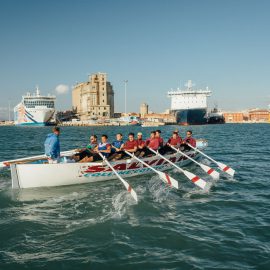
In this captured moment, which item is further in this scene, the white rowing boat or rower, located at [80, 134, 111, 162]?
rower, located at [80, 134, 111, 162]

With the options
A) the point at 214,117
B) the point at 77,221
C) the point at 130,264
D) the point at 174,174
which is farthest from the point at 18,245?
the point at 214,117

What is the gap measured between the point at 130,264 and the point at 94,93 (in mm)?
139889

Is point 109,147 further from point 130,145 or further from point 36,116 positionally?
point 36,116

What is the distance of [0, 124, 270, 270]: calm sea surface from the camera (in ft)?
21.3

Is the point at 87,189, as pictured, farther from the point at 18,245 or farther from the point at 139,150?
the point at 18,245

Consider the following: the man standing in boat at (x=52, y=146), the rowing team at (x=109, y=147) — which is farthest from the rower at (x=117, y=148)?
the man standing in boat at (x=52, y=146)

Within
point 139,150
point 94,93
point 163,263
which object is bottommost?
point 163,263

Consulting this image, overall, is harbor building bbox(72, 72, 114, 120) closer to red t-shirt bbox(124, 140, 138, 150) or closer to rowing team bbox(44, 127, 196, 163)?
rowing team bbox(44, 127, 196, 163)

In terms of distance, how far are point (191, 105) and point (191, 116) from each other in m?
4.04

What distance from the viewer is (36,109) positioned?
113 meters

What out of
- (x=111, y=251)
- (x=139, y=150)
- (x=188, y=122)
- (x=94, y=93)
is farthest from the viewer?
(x=94, y=93)

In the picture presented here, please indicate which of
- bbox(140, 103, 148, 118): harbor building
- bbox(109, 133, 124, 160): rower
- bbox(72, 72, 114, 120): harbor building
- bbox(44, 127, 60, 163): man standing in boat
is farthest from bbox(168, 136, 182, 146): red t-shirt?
bbox(140, 103, 148, 118): harbor building

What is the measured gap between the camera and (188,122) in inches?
3907

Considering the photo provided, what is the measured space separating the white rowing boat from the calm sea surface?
1.23 ft
